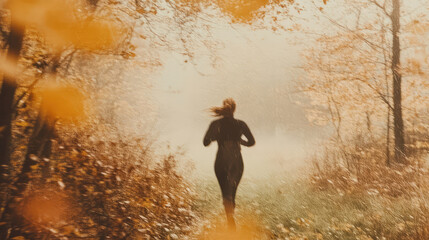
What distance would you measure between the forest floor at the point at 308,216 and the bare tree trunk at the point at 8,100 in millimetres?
2718

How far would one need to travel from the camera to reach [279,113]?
43.0 metres

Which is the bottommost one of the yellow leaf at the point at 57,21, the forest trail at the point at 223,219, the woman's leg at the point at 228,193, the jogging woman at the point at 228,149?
the forest trail at the point at 223,219

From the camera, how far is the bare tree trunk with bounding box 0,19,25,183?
11.5 ft

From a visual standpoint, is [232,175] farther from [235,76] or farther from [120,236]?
[235,76]

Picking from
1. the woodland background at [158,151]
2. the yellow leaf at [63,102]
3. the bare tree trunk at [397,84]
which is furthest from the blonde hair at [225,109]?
the bare tree trunk at [397,84]

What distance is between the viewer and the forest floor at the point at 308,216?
4895 mm

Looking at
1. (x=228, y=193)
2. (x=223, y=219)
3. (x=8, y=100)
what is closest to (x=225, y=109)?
(x=228, y=193)

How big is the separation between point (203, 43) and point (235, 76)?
113 ft

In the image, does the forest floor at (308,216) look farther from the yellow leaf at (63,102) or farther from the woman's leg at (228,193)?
the yellow leaf at (63,102)

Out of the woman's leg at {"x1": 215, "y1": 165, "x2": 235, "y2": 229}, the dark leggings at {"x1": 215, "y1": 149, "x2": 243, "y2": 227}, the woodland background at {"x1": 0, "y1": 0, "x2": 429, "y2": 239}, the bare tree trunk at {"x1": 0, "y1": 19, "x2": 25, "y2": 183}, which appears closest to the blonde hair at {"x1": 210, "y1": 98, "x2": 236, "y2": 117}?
the dark leggings at {"x1": 215, "y1": 149, "x2": 243, "y2": 227}

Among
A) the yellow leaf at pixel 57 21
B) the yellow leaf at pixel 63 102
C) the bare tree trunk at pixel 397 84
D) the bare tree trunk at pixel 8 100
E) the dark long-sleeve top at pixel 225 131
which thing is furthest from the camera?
the bare tree trunk at pixel 397 84

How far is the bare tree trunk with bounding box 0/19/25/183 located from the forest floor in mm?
2718

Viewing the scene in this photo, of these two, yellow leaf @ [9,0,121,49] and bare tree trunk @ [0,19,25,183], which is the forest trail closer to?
bare tree trunk @ [0,19,25,183]

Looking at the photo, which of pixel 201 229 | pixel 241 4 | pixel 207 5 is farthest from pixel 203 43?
pixel 201 229
